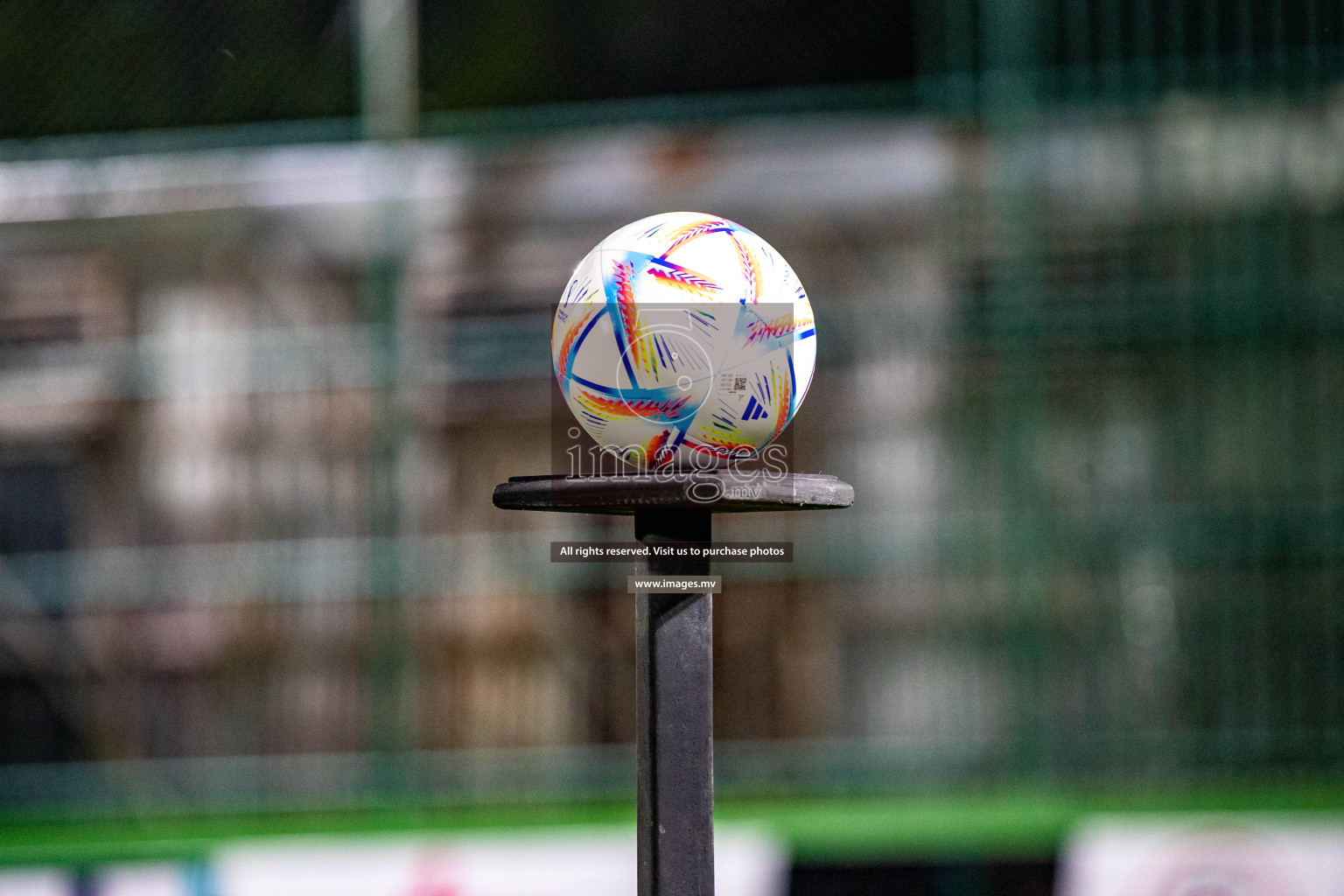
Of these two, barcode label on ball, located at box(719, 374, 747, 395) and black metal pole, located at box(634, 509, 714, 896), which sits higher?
barcode label on ball, located at box(719, 374, 747, 395)

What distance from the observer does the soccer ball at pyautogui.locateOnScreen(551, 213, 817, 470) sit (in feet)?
5.07

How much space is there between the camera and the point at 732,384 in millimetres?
1556

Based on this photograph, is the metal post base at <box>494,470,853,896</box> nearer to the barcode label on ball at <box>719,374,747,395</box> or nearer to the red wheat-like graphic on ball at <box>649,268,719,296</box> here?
the barcode label on ball at <box>719,374,747,395</box>

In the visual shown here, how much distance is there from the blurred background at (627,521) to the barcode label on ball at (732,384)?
76.6 inches

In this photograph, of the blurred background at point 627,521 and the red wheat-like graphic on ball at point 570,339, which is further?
the blurred background at point 627,521

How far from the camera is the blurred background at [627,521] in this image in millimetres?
3650

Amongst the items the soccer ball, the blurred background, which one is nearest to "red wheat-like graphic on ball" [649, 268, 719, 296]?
the soccer ball

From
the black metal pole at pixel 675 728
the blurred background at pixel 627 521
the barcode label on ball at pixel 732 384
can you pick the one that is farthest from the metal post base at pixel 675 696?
the blurred background at pixel 627 521

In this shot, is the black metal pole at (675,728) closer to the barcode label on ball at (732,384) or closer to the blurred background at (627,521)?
the barcode label on ball at (732,384)

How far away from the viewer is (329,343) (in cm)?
414

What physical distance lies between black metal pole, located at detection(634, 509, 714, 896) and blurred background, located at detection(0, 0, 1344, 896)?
166 cm

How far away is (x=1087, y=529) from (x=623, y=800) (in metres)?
1.71

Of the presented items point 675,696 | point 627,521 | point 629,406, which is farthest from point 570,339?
point 627,521

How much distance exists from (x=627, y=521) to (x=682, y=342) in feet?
8.55
